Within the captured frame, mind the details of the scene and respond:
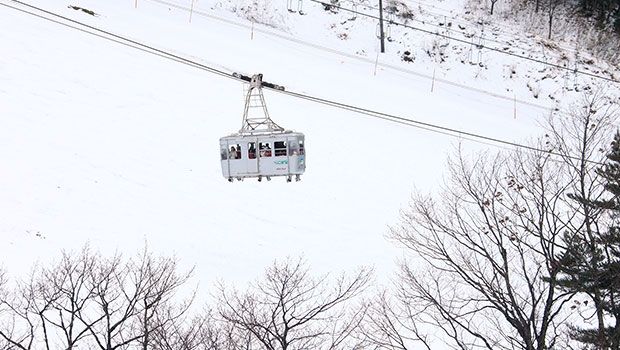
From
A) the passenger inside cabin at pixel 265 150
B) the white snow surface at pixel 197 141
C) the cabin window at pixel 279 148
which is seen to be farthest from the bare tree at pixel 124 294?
the cabin window at pixel 279 148

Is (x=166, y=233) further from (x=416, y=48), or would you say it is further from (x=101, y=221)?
(x=416, y=48)

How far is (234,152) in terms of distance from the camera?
67.2 ft

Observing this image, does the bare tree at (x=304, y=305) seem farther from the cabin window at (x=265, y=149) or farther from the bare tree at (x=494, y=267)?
the cabin window at (x=265, y=149)

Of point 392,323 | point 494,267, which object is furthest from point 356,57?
point 494,267

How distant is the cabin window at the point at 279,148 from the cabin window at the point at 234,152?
3.64 feet

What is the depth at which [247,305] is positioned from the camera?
24.0 m

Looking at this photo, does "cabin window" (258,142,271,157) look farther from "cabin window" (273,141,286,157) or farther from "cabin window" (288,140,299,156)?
"cabin window" (288,140,299,156)

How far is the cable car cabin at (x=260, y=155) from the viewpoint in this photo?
66.2ft

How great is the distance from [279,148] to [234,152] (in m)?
1.41

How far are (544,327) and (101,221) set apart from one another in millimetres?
19948

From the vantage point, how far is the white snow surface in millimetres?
30062

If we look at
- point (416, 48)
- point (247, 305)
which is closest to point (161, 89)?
point (247, 305)

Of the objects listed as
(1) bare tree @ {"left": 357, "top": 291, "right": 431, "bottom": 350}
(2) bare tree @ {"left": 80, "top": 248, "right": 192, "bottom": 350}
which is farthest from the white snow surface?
(1) bare tree @ {"left": 357, "top": 291, "right": 431, "bottom": 350}

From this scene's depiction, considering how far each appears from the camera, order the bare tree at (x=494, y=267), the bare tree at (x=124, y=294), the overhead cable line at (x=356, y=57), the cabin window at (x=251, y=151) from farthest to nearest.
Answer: the overhead cable line at (x=356, y=57) → the bare tree at (x=124, y=294) → the cabin window at (x=251, y=151) → the bare tree at (x=494, y=267)
